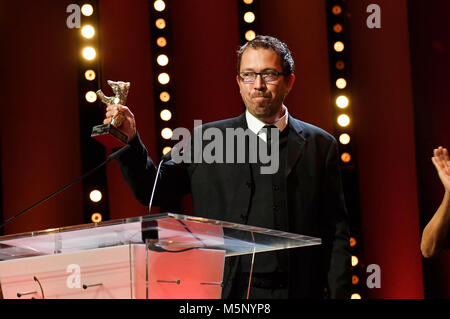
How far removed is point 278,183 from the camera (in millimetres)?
2205

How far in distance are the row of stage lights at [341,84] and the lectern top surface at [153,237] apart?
2.14m

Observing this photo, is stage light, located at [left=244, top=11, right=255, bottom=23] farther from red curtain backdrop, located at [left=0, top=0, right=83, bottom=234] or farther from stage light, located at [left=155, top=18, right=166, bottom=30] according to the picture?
red curtain backdrop, located at [left=0, top=0, right=83, bottom=234]

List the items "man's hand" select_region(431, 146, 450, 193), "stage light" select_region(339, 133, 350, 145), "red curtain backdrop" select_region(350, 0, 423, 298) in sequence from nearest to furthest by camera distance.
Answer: "man's hand" select_region(431, 146, 450, 193)
"stage light" select_region(339, 133, 350, 145)
"red curtain backdrop" select_region(350, 0, 423, 298)

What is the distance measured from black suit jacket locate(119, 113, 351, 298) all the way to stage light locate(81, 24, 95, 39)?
148 cm

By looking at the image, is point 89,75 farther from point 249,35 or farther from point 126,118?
point 126,118

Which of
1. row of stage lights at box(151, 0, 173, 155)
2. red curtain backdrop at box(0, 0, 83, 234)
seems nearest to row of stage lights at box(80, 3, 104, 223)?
red curtain backdrop at box(0, 0, 83, 234)

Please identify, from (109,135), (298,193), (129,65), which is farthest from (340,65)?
(109,135)

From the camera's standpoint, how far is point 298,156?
90.0 inches

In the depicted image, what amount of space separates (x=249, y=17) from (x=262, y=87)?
5.25 ft

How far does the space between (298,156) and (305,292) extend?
1.55ft

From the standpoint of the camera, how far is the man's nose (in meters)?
2.28

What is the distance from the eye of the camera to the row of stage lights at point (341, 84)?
3.66m
